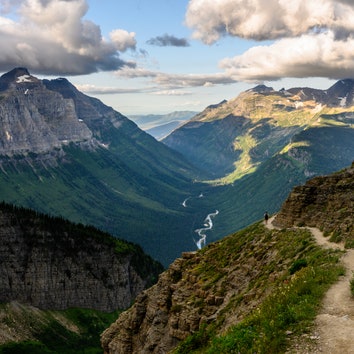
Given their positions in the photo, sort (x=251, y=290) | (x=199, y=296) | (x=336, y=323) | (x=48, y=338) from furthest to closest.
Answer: (x=48, y=338), (x=199, y=296), (x=251, y=290), (x=336, y=323)

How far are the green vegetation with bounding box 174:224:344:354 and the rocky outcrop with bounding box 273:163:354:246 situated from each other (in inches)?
160

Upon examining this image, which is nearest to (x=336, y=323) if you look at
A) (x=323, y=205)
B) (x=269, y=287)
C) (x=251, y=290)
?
(x=269, y=287)

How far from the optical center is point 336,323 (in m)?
28.0

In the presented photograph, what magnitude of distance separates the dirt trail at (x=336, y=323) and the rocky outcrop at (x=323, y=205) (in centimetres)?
2183

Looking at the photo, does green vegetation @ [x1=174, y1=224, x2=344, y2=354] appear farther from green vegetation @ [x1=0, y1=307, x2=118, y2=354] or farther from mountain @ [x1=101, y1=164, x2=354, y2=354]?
green vegetation @ [x1=0, y1=307, x2=118, y2=354]

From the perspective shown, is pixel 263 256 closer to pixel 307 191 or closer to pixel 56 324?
pixel 307 191

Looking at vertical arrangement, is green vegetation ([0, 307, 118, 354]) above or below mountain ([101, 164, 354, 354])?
below

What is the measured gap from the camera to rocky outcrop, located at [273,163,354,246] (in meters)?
58.5

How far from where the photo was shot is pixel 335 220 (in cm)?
5875

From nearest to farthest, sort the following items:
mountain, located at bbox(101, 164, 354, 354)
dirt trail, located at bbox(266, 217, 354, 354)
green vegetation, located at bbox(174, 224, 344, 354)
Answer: dirt trail, located at bbox(266, 217, 354, 354) < green vegetation, located at bbox(174, 224, 344, 354) < mountain, located at bbox(101, 164, 354, 354)

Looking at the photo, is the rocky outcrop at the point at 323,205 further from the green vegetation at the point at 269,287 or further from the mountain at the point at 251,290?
the green vegetation at the point at 269,287

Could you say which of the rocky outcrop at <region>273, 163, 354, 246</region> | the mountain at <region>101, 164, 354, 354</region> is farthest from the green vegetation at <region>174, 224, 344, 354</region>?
the rocky outcrop at <region>273, 163, 354, 246</region>

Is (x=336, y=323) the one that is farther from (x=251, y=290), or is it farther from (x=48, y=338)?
(x=48, y=338)

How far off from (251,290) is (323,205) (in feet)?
80.3
